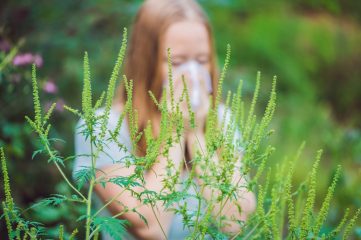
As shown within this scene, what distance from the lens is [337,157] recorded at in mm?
3945

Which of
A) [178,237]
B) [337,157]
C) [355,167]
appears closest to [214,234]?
[178,237]

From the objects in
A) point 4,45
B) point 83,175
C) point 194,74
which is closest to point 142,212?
point 194,74

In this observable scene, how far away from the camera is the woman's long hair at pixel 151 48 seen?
198 centimetres

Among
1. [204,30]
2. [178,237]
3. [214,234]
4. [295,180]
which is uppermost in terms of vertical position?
[204,30]

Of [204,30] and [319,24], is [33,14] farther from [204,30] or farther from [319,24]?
[319,24]

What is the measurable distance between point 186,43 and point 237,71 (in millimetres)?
3510

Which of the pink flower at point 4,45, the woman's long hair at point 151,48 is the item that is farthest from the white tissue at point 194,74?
the pink flower at point 4,45

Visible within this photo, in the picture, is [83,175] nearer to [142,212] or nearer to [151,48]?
[142,212]

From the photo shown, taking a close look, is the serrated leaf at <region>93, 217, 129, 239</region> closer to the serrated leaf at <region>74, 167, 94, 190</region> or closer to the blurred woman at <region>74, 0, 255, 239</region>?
the serrated leaf at <region>74, 167, 94, 190</region>

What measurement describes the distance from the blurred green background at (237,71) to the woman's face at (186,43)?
724 millimetres

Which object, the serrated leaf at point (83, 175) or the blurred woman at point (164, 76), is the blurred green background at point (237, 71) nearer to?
the blurred woman at point (164, 76)

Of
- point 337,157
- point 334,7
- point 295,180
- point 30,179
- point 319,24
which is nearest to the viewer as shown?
point 334,7

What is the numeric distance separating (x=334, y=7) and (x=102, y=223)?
223cm

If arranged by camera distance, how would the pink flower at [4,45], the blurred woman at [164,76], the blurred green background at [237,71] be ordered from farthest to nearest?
the blurred green background at [237,71]
the pink flower at [4,45]
the blurred woman at [164,76]
